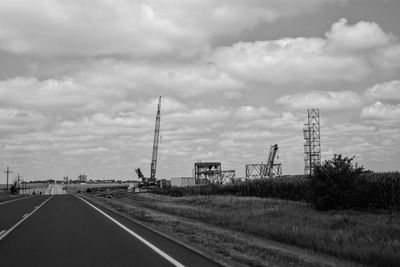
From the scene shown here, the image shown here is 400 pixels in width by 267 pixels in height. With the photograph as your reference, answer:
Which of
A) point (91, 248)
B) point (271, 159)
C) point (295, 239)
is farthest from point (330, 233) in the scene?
point (271, 159)

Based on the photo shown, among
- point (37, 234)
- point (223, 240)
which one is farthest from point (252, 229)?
point (37, 234)

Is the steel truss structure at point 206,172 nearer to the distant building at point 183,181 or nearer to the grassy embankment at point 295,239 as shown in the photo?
the distant building at point 183,181

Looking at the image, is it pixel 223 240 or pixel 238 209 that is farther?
pixel 238 209

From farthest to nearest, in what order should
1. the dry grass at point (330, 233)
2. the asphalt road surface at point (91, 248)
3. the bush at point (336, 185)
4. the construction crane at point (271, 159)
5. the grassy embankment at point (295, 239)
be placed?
the construction crane at point (271, 159) < the bush at point (336, 185) < the dry grass at point (330, 233) < the grassy embankment at point (295, 239) < the asphalt road surface at point (91, 248)

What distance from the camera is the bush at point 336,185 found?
Answer: 33781mm

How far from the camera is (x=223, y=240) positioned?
18250mm

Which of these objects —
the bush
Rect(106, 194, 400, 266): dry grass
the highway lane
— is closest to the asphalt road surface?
the highway lane

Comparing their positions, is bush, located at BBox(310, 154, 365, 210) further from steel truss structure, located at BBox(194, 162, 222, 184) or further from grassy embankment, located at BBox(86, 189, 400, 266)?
steel truss structure, located at BBox(194, 162, 222, 184)

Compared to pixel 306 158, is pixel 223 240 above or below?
below

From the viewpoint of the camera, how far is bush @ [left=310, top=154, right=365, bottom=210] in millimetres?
33781

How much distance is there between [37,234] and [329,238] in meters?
10.2

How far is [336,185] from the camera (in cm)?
3366

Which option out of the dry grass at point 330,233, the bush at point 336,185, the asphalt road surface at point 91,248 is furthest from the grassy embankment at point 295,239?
the bush at point 336,185

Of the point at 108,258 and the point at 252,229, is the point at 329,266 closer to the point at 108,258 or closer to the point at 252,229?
the point at 108,258
